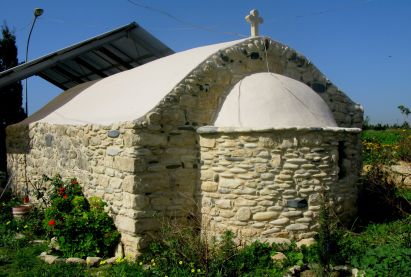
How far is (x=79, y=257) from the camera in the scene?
6344 millimetres

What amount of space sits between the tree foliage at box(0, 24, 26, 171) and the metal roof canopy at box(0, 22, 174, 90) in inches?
44.8

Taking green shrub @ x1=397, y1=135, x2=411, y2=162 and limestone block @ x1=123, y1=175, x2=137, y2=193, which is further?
green shrub @ x1=397, y1=135, x2=411, y2=162

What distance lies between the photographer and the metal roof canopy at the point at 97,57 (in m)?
9.68

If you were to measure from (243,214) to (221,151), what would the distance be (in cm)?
110

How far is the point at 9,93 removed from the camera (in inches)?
505

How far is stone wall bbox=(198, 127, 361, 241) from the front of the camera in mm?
6125

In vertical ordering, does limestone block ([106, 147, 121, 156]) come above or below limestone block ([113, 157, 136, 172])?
above

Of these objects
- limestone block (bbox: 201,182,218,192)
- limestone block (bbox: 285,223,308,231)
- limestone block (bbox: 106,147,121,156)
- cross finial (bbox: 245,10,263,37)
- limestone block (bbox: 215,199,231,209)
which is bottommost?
limestone block (bbox: 285,223,308,231)

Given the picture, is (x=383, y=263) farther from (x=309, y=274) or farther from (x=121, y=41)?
(x=121, y=41)

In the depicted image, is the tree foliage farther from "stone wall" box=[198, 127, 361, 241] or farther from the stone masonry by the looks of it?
"stone wall" box=[198, 127, 361, 241]

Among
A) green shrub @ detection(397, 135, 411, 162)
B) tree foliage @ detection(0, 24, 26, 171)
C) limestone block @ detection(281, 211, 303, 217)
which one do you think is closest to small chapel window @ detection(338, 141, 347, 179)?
limestone block @ detection(281, 211, 303, 217)

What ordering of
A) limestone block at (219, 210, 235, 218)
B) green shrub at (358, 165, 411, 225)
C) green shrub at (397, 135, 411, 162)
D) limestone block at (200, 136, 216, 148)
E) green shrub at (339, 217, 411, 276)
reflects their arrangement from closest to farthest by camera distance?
1. green shrub at (339, 217, 411, 276)
2. limestone block at (219, 210, 235, 218)
3. limestone block at (200, 136, 216, 148)
4. green shrub at (358, 165, 411, 225)
5. green shrub at (397, 135, 411, 162)

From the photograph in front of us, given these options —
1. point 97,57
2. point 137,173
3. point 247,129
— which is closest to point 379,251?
point 247,129

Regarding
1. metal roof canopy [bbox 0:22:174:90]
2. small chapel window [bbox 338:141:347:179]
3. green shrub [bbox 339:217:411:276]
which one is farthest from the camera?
metal roof canopy [bbox 0:22:174:90]
